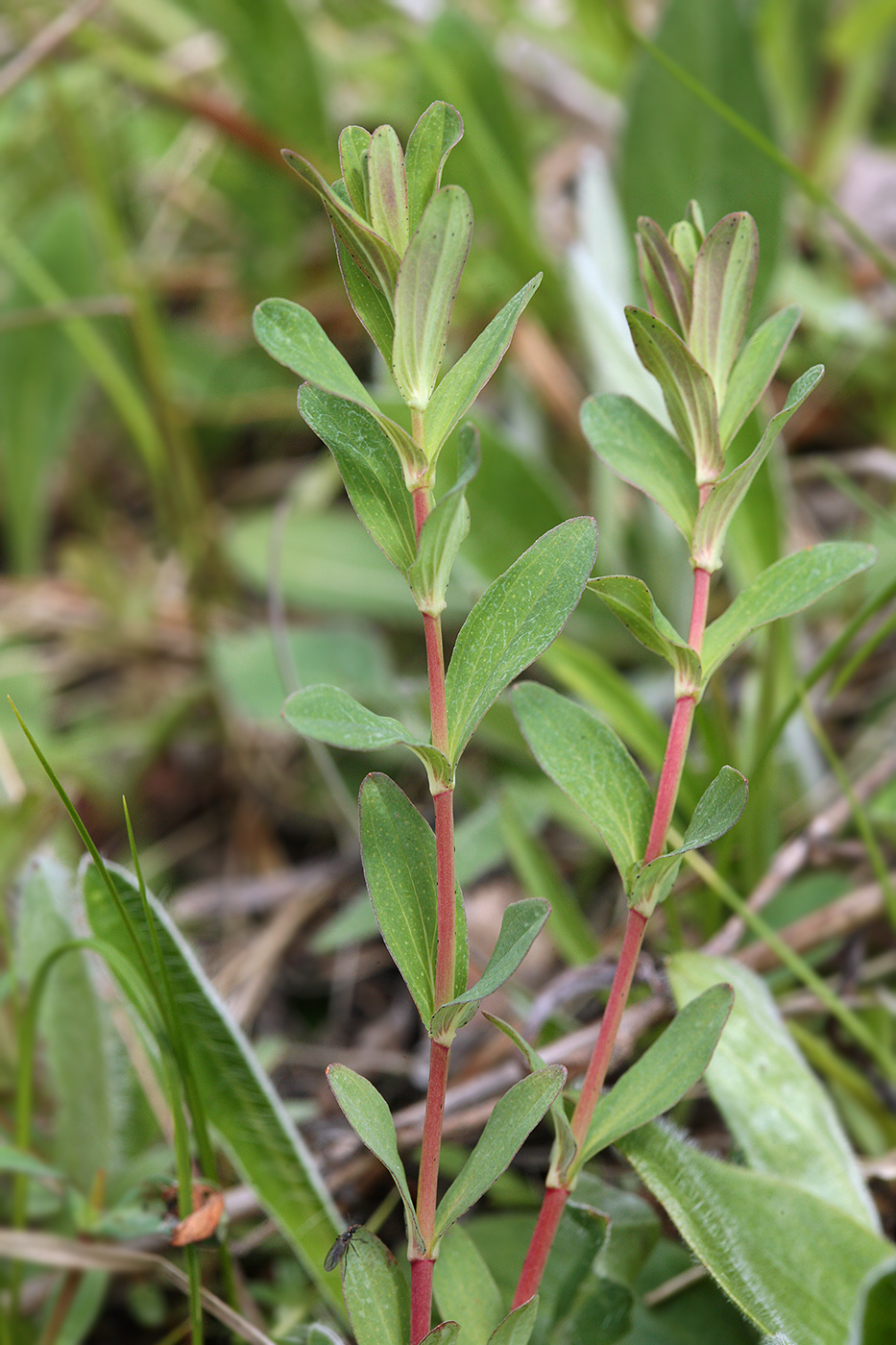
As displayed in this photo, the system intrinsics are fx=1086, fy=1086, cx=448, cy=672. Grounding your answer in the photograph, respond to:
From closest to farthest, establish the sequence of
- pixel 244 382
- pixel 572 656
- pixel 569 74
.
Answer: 1. pixel 572 656
2. pixel 244 382
3. pixel 569 74

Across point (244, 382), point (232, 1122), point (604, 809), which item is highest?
point (244, 382)

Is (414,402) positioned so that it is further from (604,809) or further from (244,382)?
(244,382)

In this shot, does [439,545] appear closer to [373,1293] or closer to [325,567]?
[373,1293]

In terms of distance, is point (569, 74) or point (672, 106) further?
→ point (569, 74)

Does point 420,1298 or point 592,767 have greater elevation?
point 592,767

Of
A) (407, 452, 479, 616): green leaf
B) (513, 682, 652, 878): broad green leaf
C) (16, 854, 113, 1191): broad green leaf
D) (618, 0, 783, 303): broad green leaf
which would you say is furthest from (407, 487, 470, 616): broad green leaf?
(618, 0, 783, 303): broad green leaf

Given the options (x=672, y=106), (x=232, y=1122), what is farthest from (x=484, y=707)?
(x=672, y=106)

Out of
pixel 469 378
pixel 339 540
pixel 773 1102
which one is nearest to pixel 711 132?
pixel 339 540
